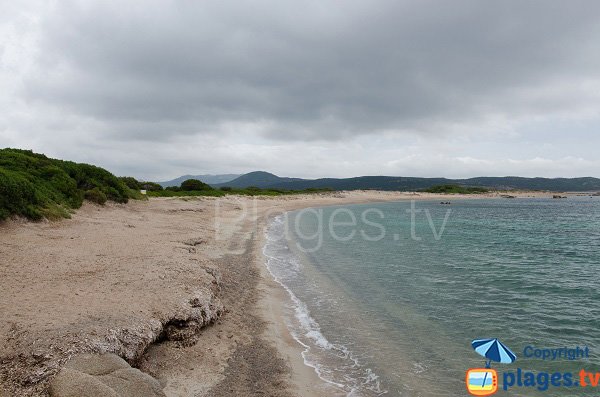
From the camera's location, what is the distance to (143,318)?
25.1 ft

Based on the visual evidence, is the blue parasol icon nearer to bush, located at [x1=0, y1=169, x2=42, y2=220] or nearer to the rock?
the rock

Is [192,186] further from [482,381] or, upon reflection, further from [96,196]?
[482,381]

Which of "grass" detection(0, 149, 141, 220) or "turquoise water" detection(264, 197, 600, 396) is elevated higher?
"grass" detection(0, 149, 141, 220)

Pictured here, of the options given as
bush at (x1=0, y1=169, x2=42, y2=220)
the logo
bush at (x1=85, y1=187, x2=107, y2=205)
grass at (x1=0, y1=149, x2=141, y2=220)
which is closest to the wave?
the logo

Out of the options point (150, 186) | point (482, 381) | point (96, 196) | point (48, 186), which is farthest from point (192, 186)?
point (482, 381)

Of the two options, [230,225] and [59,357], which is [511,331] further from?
[230,225]

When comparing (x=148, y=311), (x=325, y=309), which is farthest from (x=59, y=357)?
(x=325, y=309)

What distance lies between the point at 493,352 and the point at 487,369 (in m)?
0.47

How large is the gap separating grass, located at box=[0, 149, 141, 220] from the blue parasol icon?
55.0 ft

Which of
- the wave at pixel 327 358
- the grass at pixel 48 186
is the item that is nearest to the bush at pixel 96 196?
the grass at pixel 48 186

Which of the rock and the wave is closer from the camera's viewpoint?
the rock

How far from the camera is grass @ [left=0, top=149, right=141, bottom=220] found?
15.3 meters

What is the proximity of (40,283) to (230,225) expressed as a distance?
2105 cm

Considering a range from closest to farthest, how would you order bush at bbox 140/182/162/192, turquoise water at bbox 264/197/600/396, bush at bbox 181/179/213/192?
turquoise water at bbox 264/197/600/396
bush at bbox 140/182/162/192
bush at bbox 181/179/213/192
